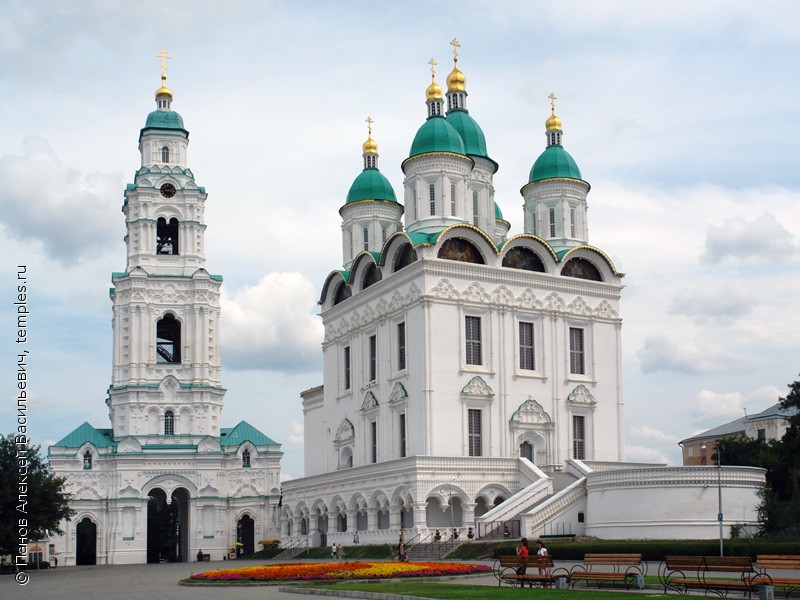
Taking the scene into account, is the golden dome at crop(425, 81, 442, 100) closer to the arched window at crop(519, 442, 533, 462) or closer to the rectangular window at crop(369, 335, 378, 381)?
the rectangular window at crop(369, 335, 378, 381)

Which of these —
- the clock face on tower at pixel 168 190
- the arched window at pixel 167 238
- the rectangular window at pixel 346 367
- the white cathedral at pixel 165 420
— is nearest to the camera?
the rectangular window at pixel 346 367

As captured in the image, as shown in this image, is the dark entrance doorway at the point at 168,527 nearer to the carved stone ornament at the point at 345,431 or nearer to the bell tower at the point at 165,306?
the bell tower at the point at 165,306

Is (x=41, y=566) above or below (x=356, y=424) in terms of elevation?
A: below

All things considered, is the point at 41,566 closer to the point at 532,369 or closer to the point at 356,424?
the point at 356,424

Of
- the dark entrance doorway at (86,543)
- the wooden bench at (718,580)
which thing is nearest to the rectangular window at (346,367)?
the dark entrance doorway at (86,543)

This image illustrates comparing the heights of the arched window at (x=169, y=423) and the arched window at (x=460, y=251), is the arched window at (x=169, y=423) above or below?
below

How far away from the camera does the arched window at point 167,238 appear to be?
6825cm

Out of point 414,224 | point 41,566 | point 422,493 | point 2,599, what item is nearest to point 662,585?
point 2,599

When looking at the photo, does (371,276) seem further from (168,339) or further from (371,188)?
(168,339)

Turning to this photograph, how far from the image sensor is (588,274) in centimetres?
5266

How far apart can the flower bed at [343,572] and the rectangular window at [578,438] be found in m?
20.8

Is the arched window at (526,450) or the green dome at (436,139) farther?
the green dome at (436,139)

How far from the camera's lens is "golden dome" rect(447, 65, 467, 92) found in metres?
56.7

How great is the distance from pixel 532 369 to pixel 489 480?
646 cm
